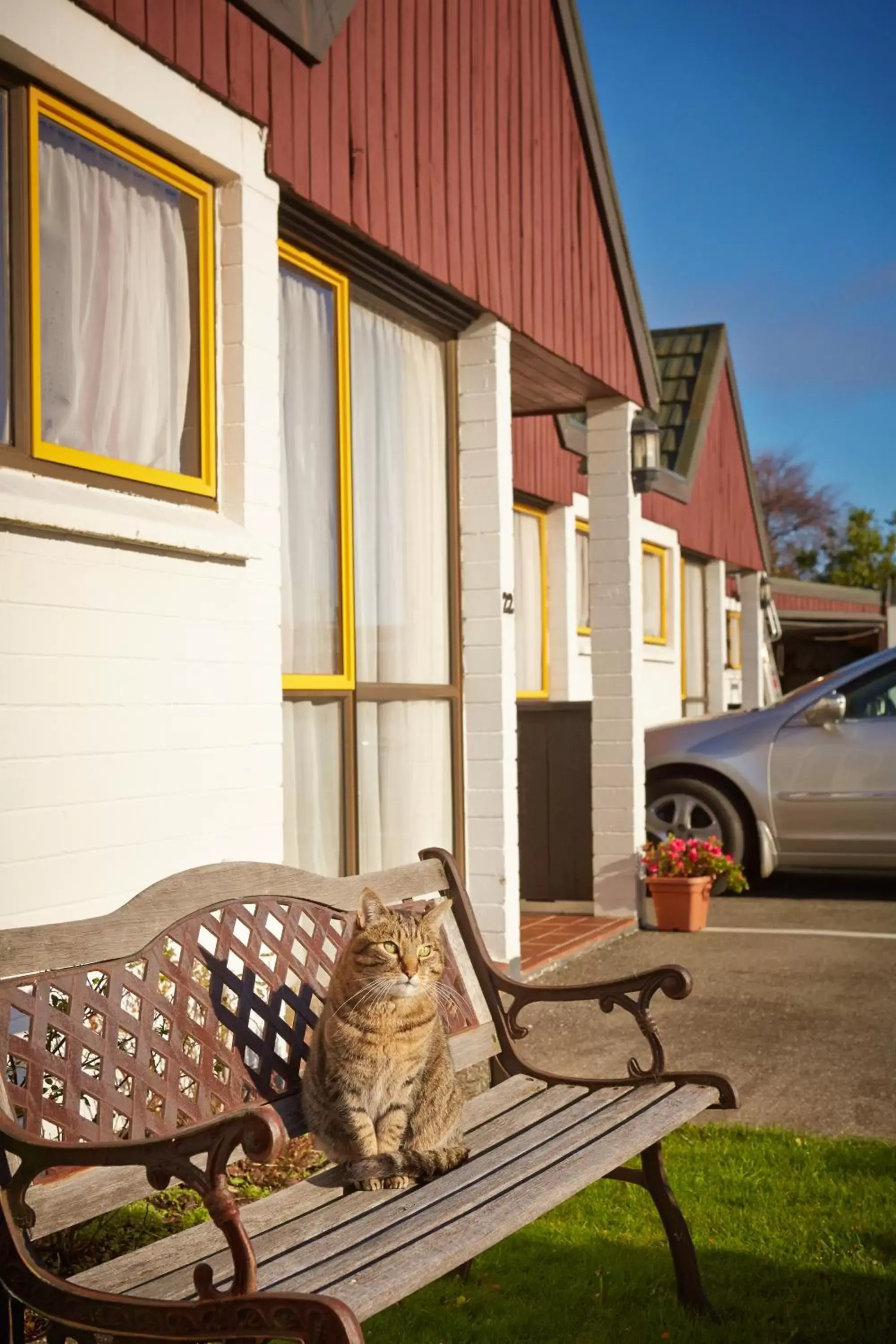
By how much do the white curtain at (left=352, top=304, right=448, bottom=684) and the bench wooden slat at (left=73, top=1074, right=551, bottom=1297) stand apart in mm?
3795

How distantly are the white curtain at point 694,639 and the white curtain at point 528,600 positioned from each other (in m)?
5.73

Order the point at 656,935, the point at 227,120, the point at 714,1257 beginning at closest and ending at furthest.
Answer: the point at 714,1257
the point at 227,120
the point at 656,935

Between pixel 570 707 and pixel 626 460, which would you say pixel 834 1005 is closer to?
pixel 570 707

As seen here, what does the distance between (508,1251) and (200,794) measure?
1.82m

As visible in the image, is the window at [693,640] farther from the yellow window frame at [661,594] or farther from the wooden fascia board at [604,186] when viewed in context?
the wooden fascia board at [604,186]

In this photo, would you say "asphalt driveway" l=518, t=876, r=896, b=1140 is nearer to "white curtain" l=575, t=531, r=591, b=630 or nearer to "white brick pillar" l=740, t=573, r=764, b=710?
"white curtain" l=575, t=531, r=591, b=630

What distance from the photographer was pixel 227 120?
218 inches

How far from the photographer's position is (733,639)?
2319 cm

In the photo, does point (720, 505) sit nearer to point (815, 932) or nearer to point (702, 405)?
point (702, 405)

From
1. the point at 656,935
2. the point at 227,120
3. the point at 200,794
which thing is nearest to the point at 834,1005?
the point at 656,935

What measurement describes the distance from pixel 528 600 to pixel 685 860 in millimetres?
4731

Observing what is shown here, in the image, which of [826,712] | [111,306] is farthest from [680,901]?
[111,306]

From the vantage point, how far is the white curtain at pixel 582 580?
49.3 ft

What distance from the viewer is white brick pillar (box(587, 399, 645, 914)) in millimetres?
10094
